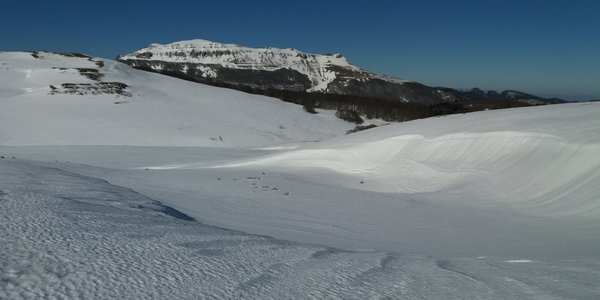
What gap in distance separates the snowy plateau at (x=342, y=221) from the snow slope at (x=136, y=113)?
15.7 m

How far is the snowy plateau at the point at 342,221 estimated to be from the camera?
329cm

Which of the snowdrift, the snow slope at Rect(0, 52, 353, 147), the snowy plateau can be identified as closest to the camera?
the snowy plateau

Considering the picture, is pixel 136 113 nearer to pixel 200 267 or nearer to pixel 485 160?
pixel 485 160

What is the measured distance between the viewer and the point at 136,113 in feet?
144

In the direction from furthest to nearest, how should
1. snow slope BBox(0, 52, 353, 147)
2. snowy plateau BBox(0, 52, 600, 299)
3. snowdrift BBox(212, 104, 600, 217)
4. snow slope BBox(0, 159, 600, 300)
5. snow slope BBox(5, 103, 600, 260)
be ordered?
snow slope BBox(0, 52, 353, 147)
snowdrift BBox(212, 104, 600, 217)
snow slope BBox(5, 103, 600, 260)
snowy plateau BBox(0, 52, 600, 299)
snow slope BBox(0, 159, 600, 300)

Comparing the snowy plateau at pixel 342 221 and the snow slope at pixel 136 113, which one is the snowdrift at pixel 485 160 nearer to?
the snowy plateau at pixel 342 221

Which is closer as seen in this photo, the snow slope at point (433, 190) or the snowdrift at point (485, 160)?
the snow slope at point (433, 190)

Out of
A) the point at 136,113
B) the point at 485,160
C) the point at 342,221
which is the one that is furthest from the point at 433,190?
the point at 136,113

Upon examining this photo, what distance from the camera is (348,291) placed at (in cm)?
337

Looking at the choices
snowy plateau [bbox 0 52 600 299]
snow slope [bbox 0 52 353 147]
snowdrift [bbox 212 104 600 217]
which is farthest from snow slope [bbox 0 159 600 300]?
snow slope [bbox 0 52 353 147]

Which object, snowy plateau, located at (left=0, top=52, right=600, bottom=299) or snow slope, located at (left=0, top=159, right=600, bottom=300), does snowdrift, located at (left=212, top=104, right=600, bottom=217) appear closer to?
snowy plateau, located at (left=0, top=52, right=600, bottom=299)

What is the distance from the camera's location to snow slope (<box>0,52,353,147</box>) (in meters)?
36.7

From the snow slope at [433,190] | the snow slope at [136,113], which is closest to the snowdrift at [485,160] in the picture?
the snow slope at [433,190]

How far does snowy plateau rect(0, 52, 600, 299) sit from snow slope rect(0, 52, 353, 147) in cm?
1574
